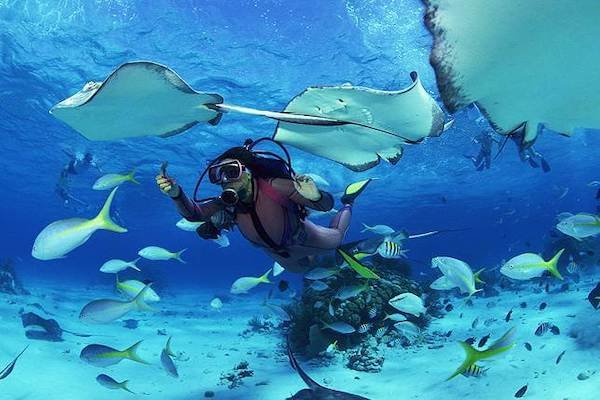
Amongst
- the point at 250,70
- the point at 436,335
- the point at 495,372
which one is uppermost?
the point at 250,70

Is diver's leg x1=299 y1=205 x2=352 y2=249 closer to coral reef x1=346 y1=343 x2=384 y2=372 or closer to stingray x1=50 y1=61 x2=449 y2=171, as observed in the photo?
stingray x1=50 y1=61 x2=449 y2=171

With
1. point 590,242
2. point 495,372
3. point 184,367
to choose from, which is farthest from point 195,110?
point 590,242

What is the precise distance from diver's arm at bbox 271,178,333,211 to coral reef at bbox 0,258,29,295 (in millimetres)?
19757

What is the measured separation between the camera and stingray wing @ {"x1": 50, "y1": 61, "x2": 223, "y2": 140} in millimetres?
3258

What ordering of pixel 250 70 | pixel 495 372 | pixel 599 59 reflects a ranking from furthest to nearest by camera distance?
pixel 250 70 < pixel 495 372 < pixel 599 59

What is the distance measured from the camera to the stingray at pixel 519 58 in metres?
2.70

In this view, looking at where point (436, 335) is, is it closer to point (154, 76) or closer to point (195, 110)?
point (195, 110)

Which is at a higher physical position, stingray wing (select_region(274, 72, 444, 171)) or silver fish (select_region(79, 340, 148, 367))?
stingray wing (select_region(274, 72, 444, 171))

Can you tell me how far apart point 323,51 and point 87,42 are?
816cm

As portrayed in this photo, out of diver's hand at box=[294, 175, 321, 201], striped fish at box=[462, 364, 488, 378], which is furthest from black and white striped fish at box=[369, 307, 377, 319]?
diver's hand at box=[294, 175, 321, 201]

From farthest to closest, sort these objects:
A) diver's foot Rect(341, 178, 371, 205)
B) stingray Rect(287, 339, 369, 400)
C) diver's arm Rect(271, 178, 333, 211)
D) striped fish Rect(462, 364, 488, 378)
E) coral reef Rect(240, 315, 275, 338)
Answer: coral reef Rect(240, 315, 275, 338) < striped fish Rect(462, 364, 488, 378) < diver's foot Rect(341, 178, 371, 205) < stingray Rect(287, 339, 369, 400) < diver's arm Rect(271, 178, 333, 211)

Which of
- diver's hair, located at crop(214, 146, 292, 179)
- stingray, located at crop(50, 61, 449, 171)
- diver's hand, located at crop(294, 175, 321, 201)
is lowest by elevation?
diver's hair, located at crop(214, 146, 292, 179)

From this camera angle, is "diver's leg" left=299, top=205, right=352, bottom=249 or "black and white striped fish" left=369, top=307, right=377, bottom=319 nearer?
"diver's leg" left=299, top=205, right=352, bottom=249

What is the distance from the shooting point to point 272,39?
14.6m
